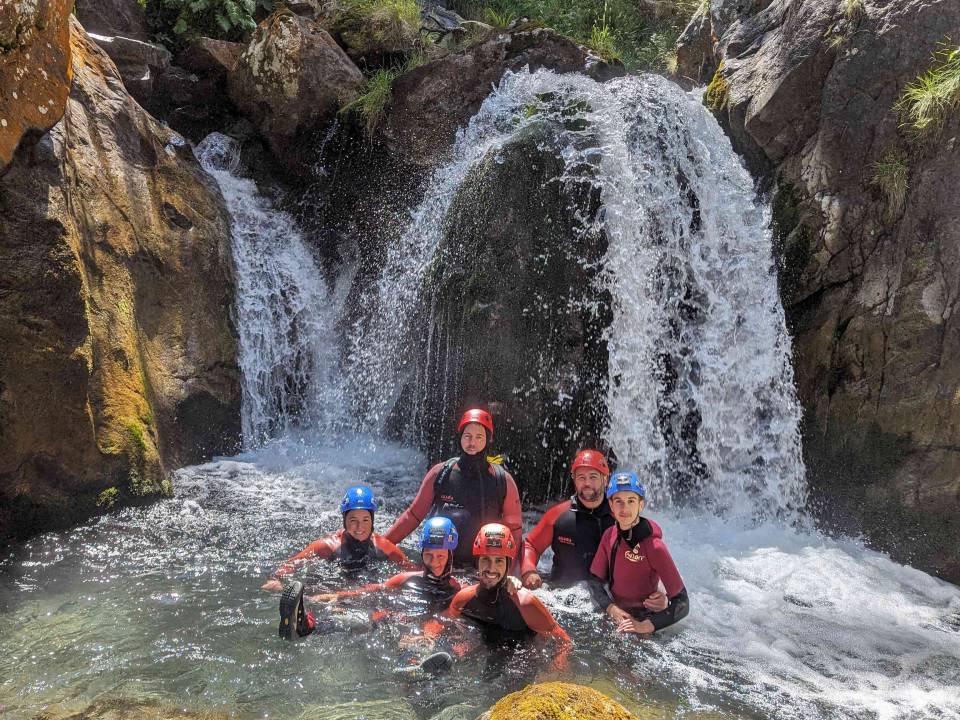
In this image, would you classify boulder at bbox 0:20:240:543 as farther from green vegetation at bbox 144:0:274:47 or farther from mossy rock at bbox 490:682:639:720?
mossy rock at bbox 490:682:639:720

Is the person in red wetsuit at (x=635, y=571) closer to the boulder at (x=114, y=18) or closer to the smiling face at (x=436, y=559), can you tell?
the smiling face at (x=436, y=559)

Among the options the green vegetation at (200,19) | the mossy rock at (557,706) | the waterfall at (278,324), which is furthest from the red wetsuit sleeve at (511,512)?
the green vegetation at (200,19)

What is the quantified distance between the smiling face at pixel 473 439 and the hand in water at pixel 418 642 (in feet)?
4.33

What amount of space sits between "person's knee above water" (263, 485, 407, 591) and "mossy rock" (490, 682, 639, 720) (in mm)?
2410

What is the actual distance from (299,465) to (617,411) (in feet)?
10.4

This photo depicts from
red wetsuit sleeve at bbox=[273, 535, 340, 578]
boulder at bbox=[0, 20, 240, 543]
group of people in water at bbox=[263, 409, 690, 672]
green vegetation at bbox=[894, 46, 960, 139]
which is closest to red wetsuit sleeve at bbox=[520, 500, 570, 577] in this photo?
group of people in water at bbox=[263, 409, 690, 672]

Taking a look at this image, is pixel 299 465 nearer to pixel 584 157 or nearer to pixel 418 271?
pixel 418 271

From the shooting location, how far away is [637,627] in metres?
3.97

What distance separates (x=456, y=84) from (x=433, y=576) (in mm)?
6594

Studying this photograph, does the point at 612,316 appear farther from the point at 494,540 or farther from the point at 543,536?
the point at 494,540

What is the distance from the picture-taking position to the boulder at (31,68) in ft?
15.8

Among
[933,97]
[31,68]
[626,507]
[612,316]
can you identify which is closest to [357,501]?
[626,507]

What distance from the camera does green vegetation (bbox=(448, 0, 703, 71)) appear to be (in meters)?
12.7

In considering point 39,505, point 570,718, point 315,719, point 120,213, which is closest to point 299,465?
point 39,505
